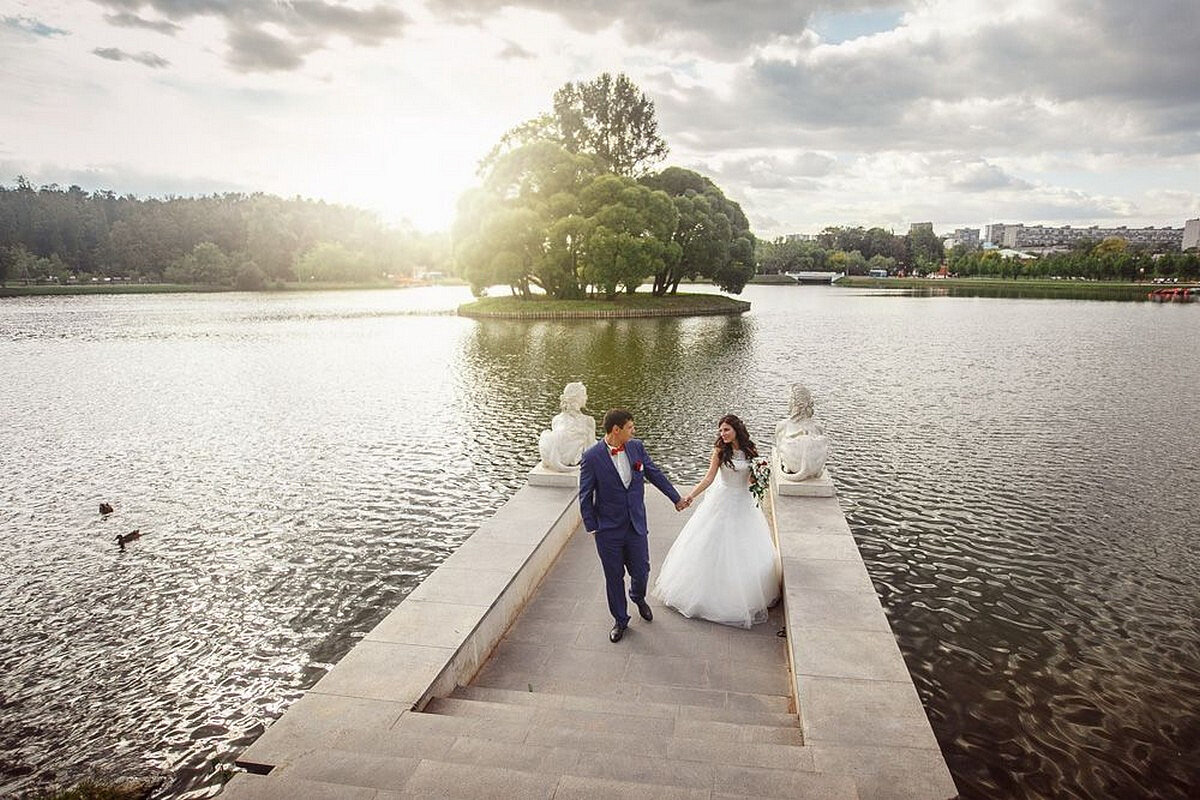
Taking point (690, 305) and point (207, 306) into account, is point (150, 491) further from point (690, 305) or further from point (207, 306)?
point (207, 306)

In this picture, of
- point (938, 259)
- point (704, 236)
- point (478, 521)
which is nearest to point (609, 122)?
point (704, 236)

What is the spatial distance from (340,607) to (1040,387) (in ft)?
84.0

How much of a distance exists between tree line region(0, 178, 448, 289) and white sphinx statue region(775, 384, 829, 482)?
4322 inches

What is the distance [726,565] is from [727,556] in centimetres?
12

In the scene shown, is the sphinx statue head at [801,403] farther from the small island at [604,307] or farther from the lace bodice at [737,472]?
the small island at [604,307]

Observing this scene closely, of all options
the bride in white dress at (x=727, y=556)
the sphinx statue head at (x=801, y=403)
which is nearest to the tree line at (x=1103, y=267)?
the sphinx statue head at (x=801, y=403)

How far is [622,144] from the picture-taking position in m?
76.3

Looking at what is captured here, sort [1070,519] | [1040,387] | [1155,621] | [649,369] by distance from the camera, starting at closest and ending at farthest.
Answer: [1155,621] → [1070,519] → [1040,387] → [649,369]

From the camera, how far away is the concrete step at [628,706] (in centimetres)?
612

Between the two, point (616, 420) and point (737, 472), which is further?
point (737, 472)

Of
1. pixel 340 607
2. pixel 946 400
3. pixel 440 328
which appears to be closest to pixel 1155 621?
pixel 340 607

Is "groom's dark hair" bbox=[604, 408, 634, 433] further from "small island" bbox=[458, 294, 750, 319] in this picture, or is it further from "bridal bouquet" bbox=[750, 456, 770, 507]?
"small island" bbox=[458, 294, 750, 319]

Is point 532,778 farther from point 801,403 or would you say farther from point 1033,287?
point 1033,287

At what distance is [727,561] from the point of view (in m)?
8.06
